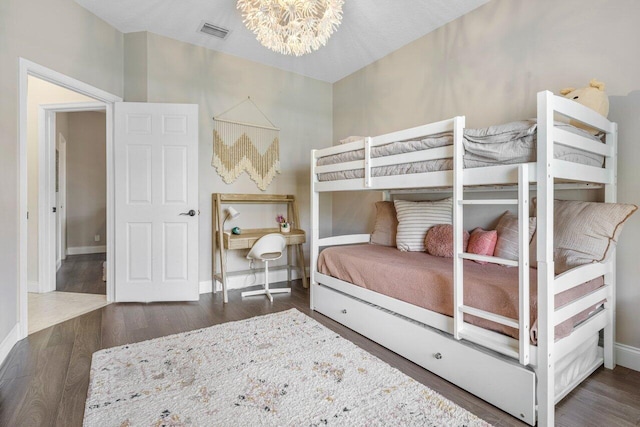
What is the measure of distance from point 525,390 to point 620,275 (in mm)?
1210

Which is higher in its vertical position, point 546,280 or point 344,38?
point 344,38

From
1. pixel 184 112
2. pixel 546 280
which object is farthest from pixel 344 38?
pixel 546 280

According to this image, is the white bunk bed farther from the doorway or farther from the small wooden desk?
the doorway

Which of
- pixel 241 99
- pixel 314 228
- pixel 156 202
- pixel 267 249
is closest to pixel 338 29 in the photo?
pixel 241 99

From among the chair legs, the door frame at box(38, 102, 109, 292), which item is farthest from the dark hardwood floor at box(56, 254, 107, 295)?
the chair legs

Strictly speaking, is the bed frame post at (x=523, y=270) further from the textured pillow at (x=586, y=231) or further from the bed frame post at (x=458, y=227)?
the textured pillow at (x=586, y=231)

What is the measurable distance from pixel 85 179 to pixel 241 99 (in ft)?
14.5

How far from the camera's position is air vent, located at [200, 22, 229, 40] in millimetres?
3076

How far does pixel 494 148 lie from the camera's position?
1.58 m

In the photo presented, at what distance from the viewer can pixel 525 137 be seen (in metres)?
1.48

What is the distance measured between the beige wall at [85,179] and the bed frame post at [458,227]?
258 inches

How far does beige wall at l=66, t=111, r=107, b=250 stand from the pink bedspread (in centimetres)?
569

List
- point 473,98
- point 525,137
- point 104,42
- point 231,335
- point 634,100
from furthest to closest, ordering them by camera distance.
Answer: point 104,42 < point 473,98 < point 231,335 < point 634,100 < point 525,137

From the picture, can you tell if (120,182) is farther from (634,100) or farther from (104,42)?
(634,100)
